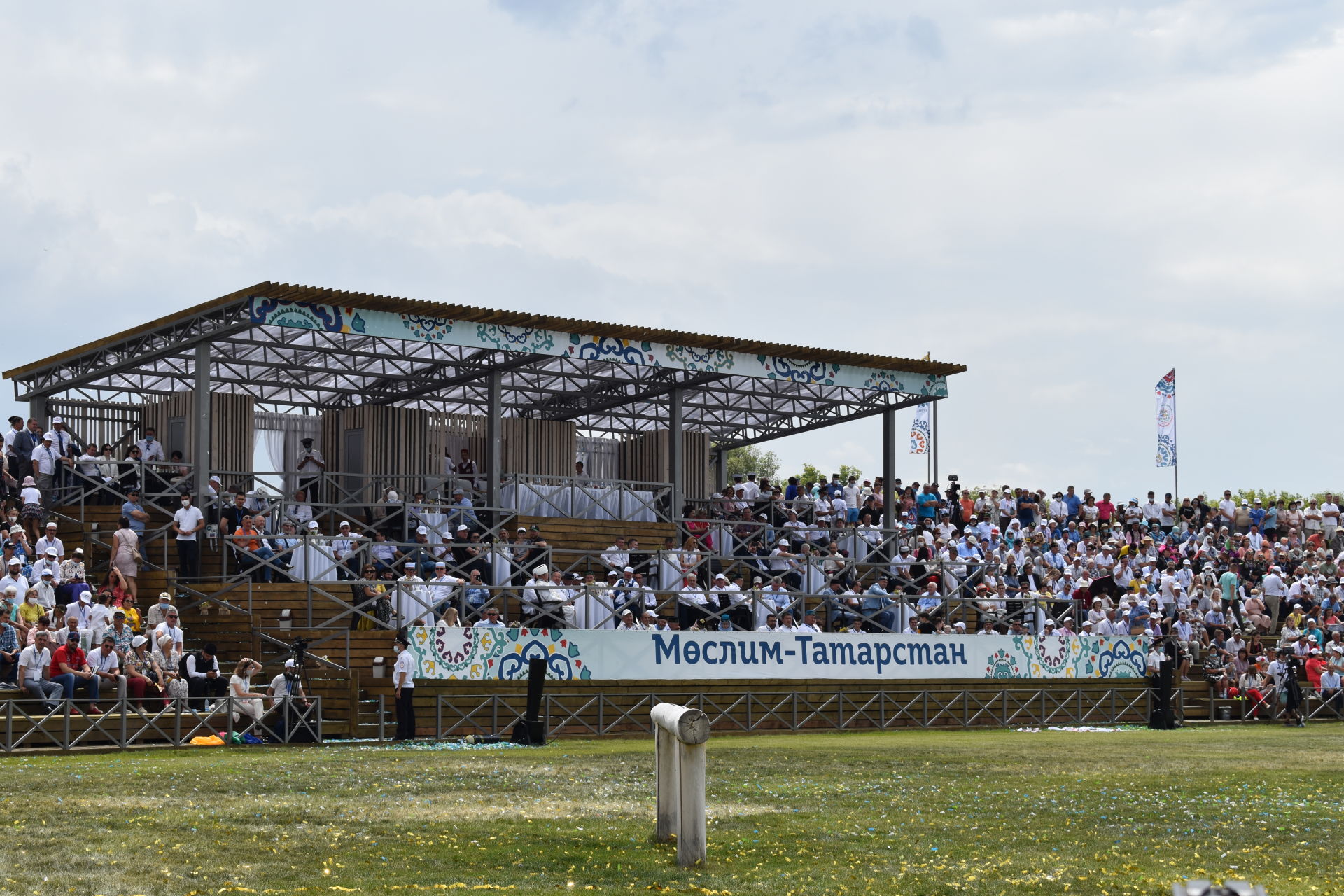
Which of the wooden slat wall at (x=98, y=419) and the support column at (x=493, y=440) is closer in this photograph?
the support column at (x=493, y=440)

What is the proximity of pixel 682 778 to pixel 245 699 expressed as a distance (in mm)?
12571

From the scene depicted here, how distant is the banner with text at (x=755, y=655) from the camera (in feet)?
78.8

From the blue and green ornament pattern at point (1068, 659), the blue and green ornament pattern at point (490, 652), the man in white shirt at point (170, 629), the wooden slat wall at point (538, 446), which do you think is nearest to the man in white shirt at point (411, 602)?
the blue and green ornament pattern at point (490, 652)

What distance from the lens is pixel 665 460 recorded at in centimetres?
3956

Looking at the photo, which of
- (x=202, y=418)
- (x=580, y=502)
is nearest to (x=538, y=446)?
(x=580, y=502)

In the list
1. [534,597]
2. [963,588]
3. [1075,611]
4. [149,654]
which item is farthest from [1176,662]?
[149,654]

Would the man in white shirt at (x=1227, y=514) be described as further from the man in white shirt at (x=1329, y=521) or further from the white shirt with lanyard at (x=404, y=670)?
the white shirt with lanyard at (x=404, y=670)

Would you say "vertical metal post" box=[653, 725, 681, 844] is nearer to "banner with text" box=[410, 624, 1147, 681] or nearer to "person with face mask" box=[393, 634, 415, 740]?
"person with face mask" box=[393, 634, 415, 740]

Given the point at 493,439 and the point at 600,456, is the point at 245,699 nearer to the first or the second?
the point at 493,439

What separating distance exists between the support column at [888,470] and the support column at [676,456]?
4.58 meters

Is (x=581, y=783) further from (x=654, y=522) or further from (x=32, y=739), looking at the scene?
(x=654, y=522)

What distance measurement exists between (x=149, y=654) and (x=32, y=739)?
225 cm

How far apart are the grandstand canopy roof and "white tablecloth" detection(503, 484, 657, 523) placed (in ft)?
8.23

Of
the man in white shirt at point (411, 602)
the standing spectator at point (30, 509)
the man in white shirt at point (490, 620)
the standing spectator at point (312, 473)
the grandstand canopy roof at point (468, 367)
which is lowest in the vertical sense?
the man in white shirt at point (490, 620)
